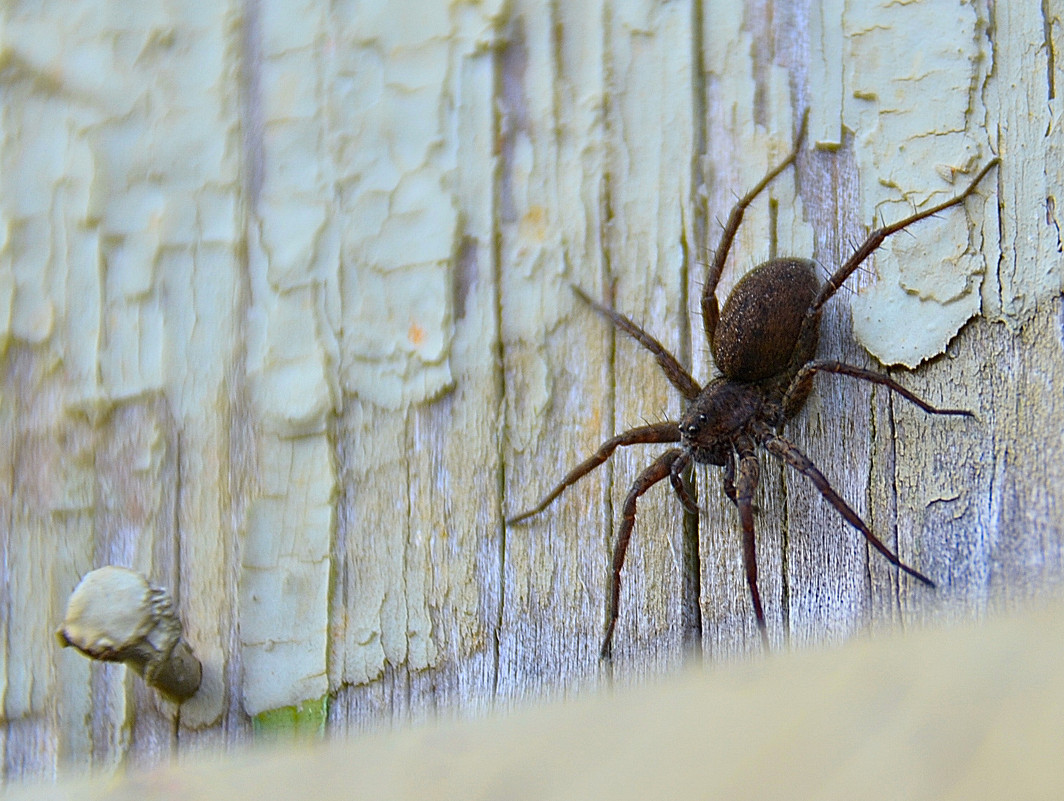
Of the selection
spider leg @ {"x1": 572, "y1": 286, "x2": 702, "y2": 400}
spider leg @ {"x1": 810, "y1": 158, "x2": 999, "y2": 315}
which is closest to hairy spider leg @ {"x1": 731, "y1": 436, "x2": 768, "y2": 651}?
spider leg @ {"x1": 572, "y1": 286, "x2": 702, "y2": 400}

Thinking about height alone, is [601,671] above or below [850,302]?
below

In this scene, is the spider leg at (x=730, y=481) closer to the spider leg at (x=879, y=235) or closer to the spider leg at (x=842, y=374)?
the spider leg at (x=842, y=374)

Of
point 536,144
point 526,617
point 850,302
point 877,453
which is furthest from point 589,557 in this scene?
point 536,144

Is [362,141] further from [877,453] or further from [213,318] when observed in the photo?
[877,453]

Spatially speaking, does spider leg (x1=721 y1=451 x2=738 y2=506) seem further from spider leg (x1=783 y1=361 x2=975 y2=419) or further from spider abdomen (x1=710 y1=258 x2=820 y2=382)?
spider abdomen (x1=710 y1=258 x2=820 y2=382)

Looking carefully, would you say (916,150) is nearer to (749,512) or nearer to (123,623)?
(749,512)

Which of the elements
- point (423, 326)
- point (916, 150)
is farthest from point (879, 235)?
point (423, 326)
